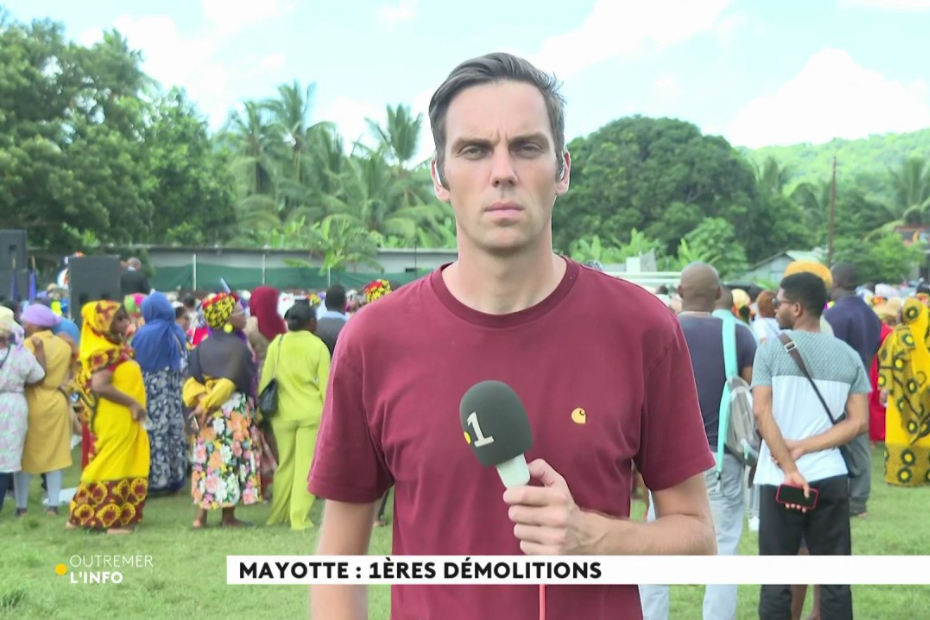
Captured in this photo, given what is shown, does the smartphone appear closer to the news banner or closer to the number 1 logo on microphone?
the news banner

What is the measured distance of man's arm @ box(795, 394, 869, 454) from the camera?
18.7ft

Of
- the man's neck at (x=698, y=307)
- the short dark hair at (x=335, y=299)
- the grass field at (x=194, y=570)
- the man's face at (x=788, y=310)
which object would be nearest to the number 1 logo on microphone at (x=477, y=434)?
the man's face at (x=788, y=310)

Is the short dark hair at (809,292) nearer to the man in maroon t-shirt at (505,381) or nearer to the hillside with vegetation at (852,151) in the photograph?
the man in maroon t-shirt at (505,381)

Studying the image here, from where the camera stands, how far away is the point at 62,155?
30.8m

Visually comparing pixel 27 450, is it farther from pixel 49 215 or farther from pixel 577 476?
pixel 49 215

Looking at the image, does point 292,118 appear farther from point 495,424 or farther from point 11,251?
point 495,424

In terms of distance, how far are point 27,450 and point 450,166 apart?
9632mm

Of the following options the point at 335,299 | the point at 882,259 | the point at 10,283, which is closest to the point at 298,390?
the point at 335,299

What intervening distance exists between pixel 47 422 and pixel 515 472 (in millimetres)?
9893

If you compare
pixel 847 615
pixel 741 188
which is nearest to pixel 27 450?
pixel 847 615

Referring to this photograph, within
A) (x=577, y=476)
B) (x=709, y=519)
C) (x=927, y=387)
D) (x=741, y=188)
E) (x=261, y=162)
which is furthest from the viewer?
(x=741, y=188)

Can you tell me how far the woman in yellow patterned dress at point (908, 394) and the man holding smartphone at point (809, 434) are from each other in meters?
5.83

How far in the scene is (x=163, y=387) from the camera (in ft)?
37.9

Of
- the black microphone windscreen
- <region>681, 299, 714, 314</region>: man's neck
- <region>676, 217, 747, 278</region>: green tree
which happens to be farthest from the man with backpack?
<region>676, 217, 747, 278</region>: green tree
